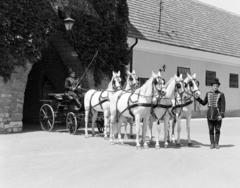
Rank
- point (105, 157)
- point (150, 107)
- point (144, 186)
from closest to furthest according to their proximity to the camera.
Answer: point (144, 186) < point (105, 157) < point (150, 107)

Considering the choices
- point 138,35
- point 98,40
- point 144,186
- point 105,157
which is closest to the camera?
point 144,186

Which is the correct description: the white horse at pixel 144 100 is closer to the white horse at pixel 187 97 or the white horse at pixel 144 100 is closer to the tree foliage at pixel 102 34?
the white horse at pixel 187 97

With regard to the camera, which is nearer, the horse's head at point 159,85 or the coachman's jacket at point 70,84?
the horse's head at point 159,85

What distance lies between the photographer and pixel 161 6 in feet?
82.4

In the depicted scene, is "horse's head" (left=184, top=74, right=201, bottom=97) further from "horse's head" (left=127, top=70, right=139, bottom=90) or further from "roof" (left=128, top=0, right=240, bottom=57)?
"roof" (left=128, top=0, right=240, bottom=57)

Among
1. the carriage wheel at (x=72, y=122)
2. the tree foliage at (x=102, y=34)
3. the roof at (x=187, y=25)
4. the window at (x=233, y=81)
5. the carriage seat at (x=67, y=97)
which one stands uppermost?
the roof at (x=187, y=25)

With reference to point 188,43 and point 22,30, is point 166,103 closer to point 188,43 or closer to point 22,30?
point 22,30

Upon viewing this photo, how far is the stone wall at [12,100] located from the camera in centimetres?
1399

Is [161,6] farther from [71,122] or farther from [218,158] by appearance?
[218,158]

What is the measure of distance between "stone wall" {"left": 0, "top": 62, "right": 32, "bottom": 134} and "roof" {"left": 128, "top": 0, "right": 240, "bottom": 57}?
22.2 feet

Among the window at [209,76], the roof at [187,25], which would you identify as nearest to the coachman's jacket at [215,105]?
the roof at [187,25]

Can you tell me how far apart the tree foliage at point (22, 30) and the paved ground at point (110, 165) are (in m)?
3.11

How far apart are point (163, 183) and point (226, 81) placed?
21.5m

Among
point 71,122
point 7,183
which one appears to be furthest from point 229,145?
point 7,183
